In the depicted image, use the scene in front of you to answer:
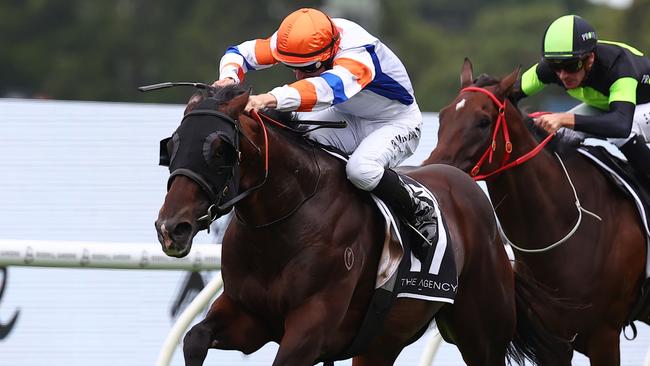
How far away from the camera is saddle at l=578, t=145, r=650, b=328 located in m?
6.48

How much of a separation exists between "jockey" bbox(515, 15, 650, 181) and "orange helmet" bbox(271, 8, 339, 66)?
5.18 ft

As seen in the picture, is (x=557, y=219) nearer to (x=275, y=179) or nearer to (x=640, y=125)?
(x=640, y=125)

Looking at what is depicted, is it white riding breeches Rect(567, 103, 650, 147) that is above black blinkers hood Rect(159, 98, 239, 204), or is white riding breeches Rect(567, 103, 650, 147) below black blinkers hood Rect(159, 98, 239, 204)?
below

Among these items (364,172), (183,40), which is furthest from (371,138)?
(183,40)

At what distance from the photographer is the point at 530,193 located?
20.9ft

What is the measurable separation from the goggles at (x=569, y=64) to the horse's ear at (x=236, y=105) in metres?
2.21

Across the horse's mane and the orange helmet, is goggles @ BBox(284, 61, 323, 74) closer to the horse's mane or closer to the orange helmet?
the orange helmet

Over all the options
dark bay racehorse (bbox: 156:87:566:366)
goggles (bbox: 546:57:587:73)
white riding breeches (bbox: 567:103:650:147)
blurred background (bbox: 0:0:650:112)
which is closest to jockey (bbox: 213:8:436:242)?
dark bay racehorse (bbox: 156:87:566:366)

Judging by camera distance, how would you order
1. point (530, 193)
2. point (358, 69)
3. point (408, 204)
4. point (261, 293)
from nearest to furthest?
point (261, 293) < point (358, 69) < point (408, 204) < point (530, 193)

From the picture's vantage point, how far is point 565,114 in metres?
6.30

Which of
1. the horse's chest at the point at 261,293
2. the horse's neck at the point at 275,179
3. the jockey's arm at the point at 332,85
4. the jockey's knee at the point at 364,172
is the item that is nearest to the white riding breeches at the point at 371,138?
the jockey's knee at the point at 364,172

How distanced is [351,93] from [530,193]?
170 centimetres

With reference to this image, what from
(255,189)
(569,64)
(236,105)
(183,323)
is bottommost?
(183,323)

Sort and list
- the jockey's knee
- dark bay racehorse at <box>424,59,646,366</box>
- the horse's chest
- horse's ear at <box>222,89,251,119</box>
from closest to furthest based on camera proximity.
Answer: horse's ear at <box>222,89,251,119</box> < the horse's chest < the jockey's knee < dark bay racehorse at <box>424,59,646,366</box>
